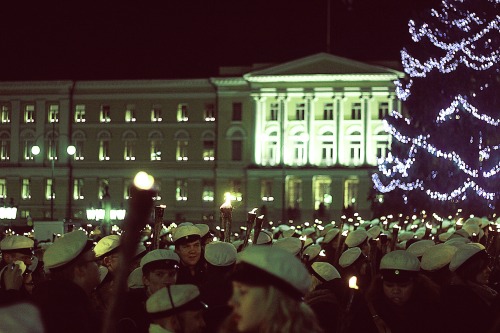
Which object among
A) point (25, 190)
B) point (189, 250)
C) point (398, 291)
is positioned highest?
point (189, 250)

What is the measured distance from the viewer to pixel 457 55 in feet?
121

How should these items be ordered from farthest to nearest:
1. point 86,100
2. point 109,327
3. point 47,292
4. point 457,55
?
point 86,100, point 457,55, point 47,292, point 109,327

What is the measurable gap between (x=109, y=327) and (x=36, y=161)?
71.2 m

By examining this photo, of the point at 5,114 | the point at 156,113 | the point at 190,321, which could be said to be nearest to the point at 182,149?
the point at 156,113

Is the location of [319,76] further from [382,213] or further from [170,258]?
[170,258]

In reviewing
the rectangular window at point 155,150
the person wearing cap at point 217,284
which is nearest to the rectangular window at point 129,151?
the rectangular window at point 155,150

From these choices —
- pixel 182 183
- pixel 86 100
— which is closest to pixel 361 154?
pixel 182 183

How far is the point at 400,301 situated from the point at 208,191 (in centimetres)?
6325

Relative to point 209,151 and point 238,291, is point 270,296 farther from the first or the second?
point 209,151

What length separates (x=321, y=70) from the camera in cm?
6775

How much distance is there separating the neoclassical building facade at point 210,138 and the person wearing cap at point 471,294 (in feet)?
186

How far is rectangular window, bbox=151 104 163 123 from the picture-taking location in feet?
235

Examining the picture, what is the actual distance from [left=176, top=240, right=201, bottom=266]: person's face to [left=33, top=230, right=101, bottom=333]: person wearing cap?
297 centimetres

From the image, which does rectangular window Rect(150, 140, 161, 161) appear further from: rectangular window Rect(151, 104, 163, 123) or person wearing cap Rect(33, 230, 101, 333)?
person wearing cap Rect(33, 230, 101, 333)
